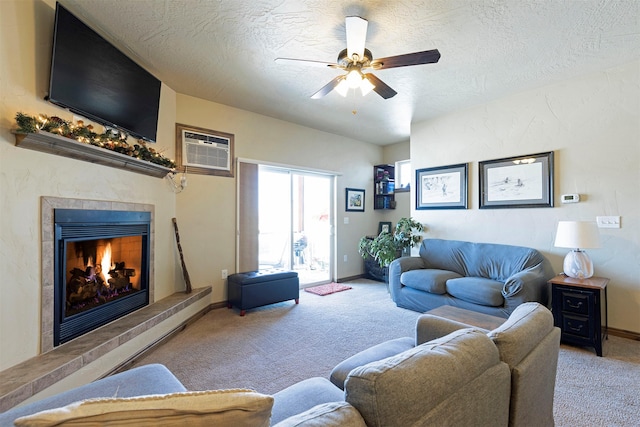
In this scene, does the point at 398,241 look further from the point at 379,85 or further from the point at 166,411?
the point at 166,411

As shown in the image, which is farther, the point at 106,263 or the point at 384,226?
the point at 384,226

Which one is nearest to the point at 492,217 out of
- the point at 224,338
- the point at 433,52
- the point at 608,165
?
the point at 608,165

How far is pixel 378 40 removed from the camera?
245 cm

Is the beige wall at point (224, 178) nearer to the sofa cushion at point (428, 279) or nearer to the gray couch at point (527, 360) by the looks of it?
the sofa cushion at point (428, 279)

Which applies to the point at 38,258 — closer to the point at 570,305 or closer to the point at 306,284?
the point at 306,284

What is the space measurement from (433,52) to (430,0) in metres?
0.36

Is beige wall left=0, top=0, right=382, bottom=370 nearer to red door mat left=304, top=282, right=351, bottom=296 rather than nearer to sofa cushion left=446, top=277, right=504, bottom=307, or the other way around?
red door mat left=304, top=282, right=351, bottom=296

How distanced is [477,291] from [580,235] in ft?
3.45

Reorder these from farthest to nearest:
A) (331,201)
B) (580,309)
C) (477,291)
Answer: (331,201) → (477,291) → (580,309)

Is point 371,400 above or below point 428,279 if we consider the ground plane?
above

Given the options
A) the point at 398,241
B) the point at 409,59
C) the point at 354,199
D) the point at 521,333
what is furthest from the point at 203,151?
the point at 521,333

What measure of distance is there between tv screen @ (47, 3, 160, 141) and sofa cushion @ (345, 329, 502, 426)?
256cm

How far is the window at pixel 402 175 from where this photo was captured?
18.7ft

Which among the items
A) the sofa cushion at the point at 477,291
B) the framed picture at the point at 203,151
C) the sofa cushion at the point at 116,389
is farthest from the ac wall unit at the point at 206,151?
the sofa cushion at the point at 477,291
